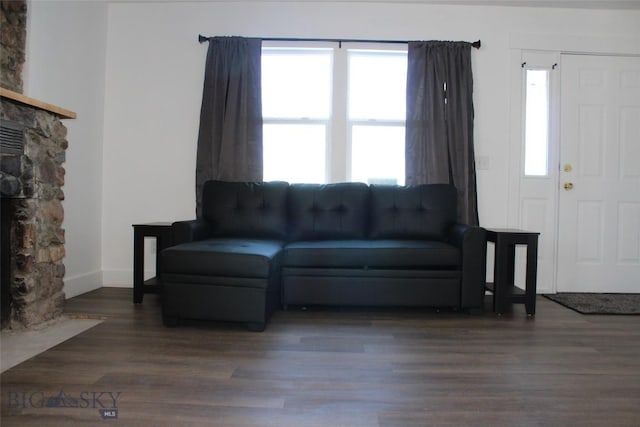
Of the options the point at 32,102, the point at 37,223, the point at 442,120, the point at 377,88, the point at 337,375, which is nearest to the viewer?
the point at 337,375

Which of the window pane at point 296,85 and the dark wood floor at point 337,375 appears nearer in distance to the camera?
the dark wood floor at point 337,375

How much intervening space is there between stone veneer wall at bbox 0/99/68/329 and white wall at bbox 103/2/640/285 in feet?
3.51

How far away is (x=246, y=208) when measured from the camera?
10.3 ft

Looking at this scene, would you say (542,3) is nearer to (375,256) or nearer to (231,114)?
(375,256)

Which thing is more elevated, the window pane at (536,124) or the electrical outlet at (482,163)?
the window pane at (536,124)

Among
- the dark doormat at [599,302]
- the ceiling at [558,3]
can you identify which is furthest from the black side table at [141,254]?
the dark doormat at [599,302]

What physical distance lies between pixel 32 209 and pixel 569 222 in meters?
4.23

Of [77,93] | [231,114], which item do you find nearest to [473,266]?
[231,114]

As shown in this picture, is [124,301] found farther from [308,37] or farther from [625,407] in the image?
[625,407]

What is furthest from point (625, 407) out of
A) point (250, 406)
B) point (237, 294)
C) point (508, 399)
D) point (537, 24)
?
point (537, 24)

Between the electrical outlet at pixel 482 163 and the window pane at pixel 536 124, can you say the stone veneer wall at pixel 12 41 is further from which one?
the window pane at pixel 536 124

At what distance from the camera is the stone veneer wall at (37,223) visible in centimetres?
219

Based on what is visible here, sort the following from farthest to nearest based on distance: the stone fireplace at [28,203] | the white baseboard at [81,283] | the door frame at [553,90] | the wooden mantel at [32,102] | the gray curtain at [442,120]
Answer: the door frame at [553,90], the gray curtain at [442,120], the white baseboard at [81,283], the stone fireplace at [28,203], the wooden mantel at [32,102]

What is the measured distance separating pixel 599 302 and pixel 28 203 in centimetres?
→ 419
